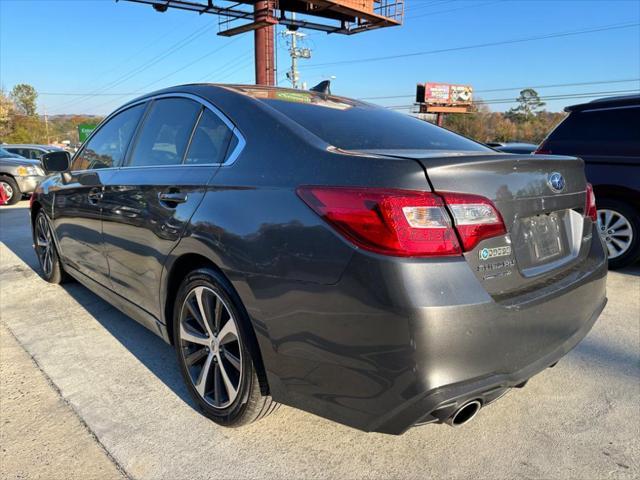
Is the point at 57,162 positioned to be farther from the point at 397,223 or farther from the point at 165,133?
the point at 397,223

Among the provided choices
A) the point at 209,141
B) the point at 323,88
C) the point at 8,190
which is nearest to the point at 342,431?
the point at 209,141

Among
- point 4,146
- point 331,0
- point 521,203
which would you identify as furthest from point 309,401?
point 331,0

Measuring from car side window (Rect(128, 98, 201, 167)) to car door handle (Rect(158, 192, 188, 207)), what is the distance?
0.22m

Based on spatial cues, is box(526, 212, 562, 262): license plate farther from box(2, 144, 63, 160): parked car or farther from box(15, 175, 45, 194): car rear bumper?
box(2, 144, 63, 160): parked car

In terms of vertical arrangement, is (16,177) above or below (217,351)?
above

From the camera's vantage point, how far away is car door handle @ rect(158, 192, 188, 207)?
7.76 ft

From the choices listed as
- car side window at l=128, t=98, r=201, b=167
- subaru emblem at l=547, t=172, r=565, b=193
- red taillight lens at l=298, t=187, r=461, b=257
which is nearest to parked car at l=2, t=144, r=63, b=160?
car side window at l=128, t=98, r=201, b=167

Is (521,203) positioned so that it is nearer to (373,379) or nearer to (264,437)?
(373,379)

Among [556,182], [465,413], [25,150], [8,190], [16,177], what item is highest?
[25,150]

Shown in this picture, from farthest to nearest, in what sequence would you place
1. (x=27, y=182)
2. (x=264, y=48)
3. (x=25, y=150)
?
(x=264, y=48)
(x=25, y=150)
(x=27, y=182)

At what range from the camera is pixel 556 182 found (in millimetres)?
2111

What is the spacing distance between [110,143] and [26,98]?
285ft

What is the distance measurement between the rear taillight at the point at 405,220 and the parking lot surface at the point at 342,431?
104 centimetres

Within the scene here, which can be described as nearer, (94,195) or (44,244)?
(94,195)
